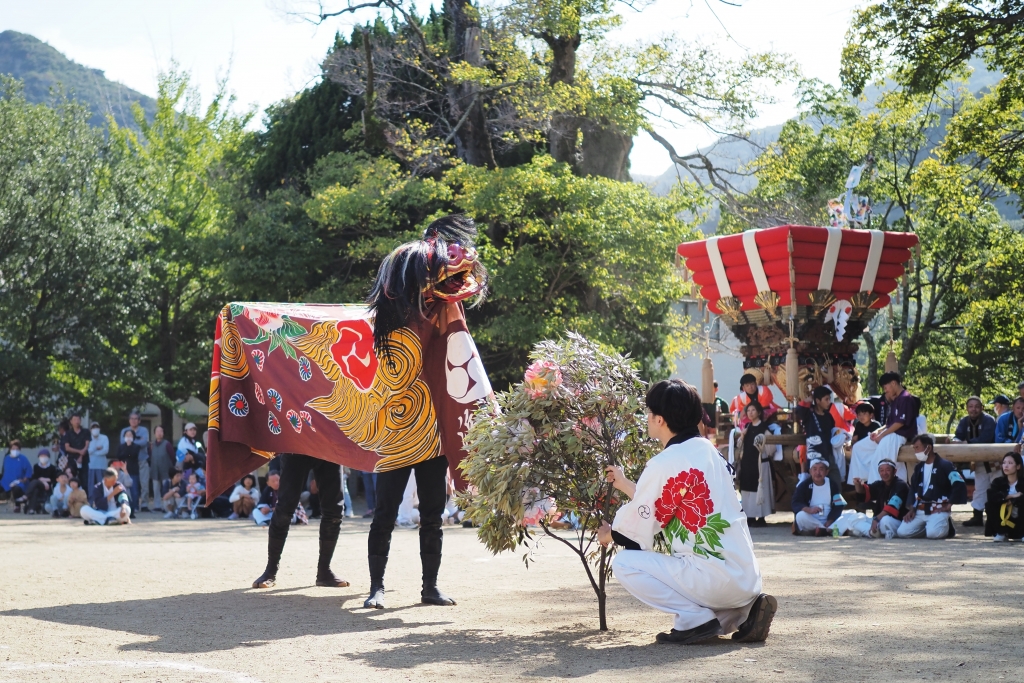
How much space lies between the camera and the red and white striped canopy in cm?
1409

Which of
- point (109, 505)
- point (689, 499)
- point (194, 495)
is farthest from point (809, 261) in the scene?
point (109, 505)

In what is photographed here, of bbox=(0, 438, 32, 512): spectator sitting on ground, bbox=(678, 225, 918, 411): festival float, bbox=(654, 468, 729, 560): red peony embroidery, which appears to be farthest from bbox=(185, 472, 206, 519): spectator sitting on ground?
bbox=(654, 468, 729, 560): red peony embroidery

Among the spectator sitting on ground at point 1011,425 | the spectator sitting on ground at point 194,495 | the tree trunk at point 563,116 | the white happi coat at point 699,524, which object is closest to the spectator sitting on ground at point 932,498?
the spectator sitting on ground at point 1011,425

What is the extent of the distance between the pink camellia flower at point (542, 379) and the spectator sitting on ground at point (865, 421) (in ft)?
28.0

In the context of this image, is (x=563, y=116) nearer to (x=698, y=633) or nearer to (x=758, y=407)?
(x=758, y=407)

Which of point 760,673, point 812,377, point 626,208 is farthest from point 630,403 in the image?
point 626,208

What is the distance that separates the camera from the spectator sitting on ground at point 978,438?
13172mm

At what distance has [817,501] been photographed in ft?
42.1

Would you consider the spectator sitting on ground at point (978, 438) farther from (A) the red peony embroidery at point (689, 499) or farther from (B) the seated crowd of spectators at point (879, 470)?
(A) the red peony embroidery at point (689, 499)

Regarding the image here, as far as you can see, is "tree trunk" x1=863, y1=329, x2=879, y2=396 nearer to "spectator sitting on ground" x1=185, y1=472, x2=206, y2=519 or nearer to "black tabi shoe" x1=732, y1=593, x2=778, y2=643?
"spectator sitting on ground" x1=185, y1=472, x2=206, y2=519

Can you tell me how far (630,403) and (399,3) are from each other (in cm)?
1757

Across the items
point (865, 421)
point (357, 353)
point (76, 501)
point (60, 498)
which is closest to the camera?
point (357, 353)

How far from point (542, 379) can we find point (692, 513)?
1.08 metres

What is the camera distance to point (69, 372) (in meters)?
25.2
